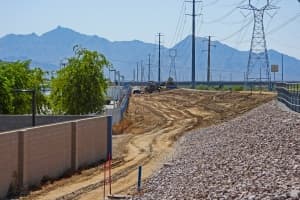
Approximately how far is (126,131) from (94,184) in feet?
88.1

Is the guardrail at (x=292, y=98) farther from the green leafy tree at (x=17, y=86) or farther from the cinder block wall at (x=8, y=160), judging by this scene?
the cinder block wall at (x=8, y=160)

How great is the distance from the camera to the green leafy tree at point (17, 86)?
40750 millimetres

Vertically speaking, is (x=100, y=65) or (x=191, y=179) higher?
(x=100, y=65)

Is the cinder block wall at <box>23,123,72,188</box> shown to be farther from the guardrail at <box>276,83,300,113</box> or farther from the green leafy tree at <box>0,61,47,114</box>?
the guardrail at <box>276,83,300,113</box>

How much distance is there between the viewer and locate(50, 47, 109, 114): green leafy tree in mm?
47562

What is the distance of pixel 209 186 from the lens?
18.0 meters

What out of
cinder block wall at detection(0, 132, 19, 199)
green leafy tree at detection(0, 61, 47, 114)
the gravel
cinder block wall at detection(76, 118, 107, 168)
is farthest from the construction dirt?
green leafy tree at detection(0, 61, 47, 114)

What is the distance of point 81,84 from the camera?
47469 millimetres

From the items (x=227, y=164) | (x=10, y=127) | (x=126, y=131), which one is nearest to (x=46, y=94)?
(x=126, y=131)

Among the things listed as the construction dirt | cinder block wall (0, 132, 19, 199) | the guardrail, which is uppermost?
the guardrail

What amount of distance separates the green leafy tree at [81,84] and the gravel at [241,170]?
16821mm

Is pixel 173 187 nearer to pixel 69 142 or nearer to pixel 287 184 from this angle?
pixel 287 184

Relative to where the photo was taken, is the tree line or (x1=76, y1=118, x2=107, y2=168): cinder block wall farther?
the tree line

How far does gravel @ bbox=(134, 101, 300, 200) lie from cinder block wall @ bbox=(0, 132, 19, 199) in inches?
170
